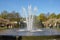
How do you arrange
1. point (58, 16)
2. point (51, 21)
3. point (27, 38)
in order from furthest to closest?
point (58, 16), point (51, 21), point (27, 38)

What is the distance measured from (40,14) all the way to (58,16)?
4.65 m

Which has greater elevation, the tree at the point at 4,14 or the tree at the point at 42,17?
the tree at the point at 4,14

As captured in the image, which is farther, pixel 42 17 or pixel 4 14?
pixel 42 17

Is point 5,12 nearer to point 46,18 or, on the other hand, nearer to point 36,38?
point 46,18

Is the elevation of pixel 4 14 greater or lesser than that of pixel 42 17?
greater

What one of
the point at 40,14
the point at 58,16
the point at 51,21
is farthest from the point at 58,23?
the point at 40,14

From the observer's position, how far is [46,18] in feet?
131

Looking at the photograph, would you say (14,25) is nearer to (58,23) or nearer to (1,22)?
(1,22)

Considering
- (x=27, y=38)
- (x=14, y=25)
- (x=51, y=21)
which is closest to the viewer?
(x=27, y=38)

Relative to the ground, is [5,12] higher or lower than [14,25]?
higher

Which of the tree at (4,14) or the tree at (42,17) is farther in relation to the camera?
the tree at (42,17)

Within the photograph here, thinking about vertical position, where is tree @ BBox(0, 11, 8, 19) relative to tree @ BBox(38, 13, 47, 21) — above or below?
above

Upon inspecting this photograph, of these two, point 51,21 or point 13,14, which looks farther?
point 13,14

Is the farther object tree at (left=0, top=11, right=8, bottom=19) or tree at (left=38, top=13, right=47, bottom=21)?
tree at (left=38, top=13, right=47, bottom=21)
